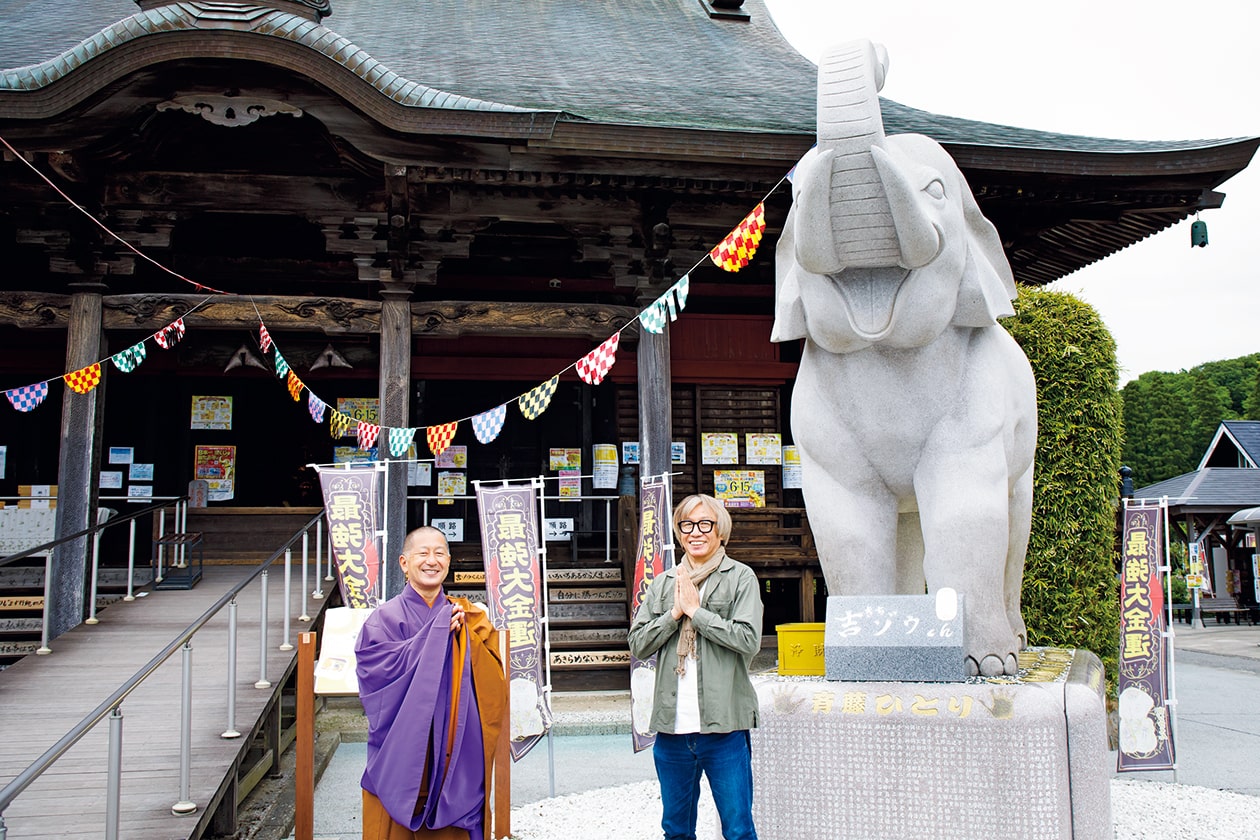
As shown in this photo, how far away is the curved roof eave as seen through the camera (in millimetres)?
7211

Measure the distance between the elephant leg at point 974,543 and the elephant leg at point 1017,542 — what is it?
44 cm

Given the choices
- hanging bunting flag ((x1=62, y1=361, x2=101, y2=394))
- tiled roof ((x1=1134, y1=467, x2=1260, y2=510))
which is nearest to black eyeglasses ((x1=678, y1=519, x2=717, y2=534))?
hanging bunting flag ((x1=62, y1=361, x2=101, y2=394))

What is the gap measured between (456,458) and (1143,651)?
7.33 meters

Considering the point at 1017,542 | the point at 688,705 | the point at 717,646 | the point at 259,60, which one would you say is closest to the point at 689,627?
the point at 717,646

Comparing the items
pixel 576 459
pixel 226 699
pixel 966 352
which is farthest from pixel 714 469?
pixel 966 352

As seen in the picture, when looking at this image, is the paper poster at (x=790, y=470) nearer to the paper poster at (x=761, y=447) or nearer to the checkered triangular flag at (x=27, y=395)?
the paper poster at (x=761, y=447)

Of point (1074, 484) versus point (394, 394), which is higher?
point (394, 394)

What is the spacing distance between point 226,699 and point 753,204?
5.85m

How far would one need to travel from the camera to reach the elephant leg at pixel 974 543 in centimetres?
350

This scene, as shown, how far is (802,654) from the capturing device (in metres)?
3.70

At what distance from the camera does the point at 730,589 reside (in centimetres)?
329

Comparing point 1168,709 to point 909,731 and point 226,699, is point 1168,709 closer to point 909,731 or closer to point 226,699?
point 909,731

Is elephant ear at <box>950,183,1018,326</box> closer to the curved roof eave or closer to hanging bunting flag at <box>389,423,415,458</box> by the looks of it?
the curved roof eave

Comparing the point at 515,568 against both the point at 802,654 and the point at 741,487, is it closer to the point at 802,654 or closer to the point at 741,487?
the point at 802,654
